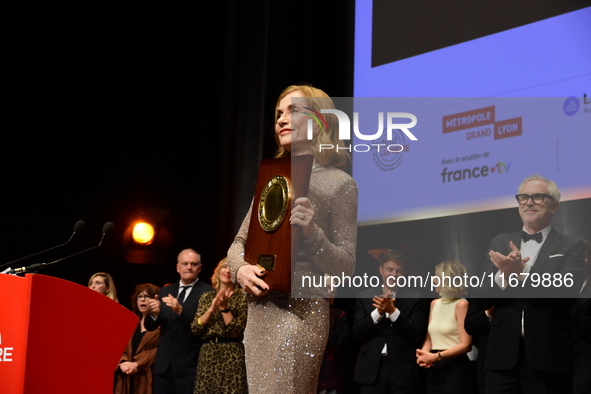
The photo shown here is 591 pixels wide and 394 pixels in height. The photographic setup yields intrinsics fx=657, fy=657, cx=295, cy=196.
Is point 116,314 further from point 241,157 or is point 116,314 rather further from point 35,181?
point 35,181

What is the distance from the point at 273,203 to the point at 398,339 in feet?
8.59

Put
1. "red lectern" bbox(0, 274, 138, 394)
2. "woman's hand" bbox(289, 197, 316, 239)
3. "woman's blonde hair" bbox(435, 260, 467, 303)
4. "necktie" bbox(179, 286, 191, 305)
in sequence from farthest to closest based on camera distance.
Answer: "necktie" bbox(179, 286, 191, 305)
"woman's blonde hair" bbox(435, 260, 467, 303)
"woman's hand" bbox(289, 197, 316, 239)
"red lectern" bbox(0, 274, 138, 394)

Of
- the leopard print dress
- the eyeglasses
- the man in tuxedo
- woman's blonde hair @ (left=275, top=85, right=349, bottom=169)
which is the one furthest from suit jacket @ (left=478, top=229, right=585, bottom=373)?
the leopard print dress

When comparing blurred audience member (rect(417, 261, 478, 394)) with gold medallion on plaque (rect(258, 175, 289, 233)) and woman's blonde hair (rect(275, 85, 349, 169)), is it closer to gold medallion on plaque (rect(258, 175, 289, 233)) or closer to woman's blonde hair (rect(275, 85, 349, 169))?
woman's blonde hair (rect(275, 85, 349, 169))

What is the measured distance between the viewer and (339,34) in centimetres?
584

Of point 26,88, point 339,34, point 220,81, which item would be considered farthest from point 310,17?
point 26,88

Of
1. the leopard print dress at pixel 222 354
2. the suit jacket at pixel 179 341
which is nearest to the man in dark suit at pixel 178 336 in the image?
the suit jacket at pixel 179 341

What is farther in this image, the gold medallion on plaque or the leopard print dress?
the leopard print dress

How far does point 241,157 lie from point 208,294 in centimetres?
138

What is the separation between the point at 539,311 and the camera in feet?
11.8

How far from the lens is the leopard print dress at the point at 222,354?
15.7 ft

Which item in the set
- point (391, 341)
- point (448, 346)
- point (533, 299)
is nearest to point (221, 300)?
point (391, 341)

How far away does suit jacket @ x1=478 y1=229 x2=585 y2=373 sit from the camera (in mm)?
3256

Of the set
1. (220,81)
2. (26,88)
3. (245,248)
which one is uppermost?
(220,81)
